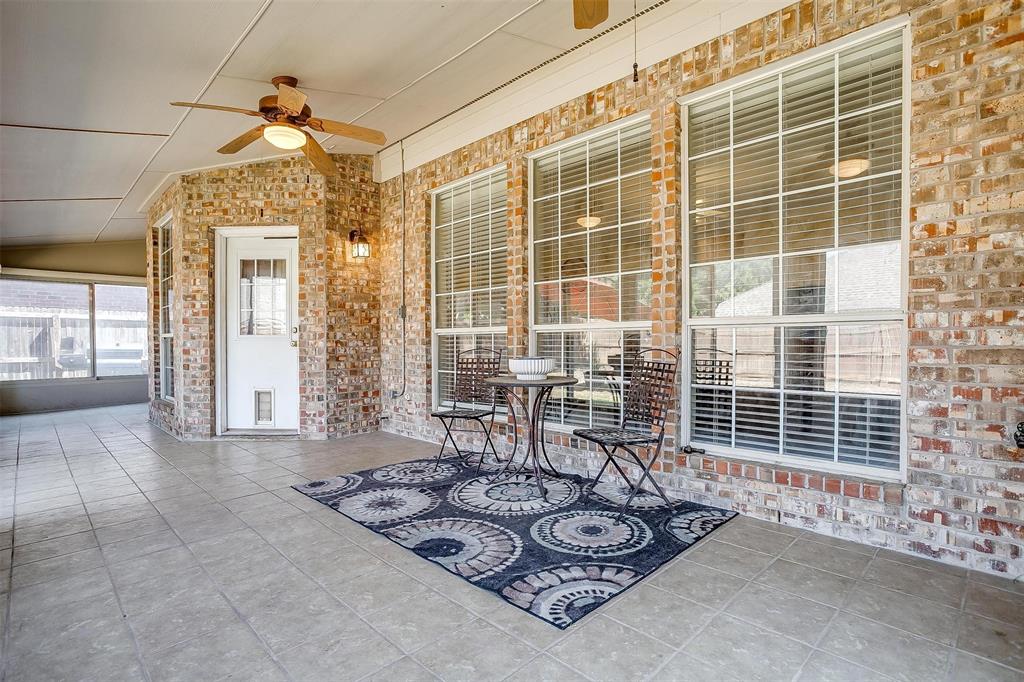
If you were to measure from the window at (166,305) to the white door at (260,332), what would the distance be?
51.7 inches

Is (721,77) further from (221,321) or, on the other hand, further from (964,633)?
(221,321)

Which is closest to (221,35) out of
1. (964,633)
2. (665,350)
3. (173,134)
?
(173,134)

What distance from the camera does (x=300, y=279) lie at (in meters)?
5.74

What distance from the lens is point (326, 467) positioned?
446 cm

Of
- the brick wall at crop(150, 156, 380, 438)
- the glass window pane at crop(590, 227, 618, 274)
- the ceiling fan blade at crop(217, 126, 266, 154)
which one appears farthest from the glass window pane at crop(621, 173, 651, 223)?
the brick wall at crop(150, 156, 380, 438)

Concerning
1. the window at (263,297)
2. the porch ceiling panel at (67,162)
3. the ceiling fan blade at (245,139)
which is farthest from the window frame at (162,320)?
the ceiling fan blade at (245,139)

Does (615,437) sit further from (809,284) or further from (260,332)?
(260,332)

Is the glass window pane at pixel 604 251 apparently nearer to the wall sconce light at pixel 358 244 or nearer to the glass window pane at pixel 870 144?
the glass window pane at pixel 870 144

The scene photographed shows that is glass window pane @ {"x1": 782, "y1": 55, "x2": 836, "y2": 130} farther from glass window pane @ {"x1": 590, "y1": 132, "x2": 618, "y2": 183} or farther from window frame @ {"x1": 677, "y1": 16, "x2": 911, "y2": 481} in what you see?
glass window pane @ {"x1": 590, "y1": 132, "x2": 618, "y2": 183}

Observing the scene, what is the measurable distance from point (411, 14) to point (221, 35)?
1261mm

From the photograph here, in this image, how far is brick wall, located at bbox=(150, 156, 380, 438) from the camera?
5723mm

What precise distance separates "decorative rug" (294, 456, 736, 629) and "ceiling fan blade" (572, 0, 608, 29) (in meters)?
2.61

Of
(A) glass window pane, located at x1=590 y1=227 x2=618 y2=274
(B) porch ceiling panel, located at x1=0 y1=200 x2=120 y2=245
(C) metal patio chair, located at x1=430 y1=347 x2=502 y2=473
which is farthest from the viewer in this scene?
(B) porch ceiling panel, located at x1=0 y1=200 x2=120 y2=245

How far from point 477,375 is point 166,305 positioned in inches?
198
